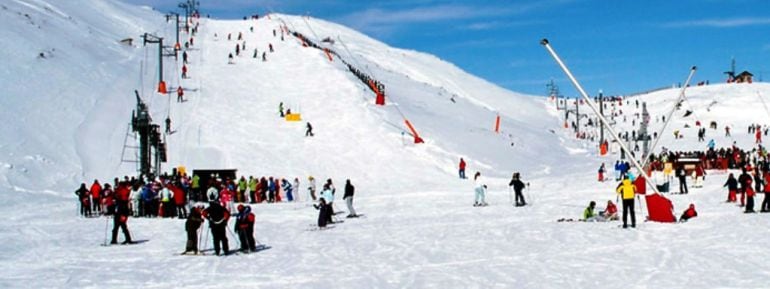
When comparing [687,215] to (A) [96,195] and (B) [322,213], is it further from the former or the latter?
(A) [96,195]

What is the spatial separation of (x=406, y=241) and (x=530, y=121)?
2053 inches

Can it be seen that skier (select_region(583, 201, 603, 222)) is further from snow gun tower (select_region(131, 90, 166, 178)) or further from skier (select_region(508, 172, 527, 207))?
snow gun tower (select_region(131, 90, 166, 178))

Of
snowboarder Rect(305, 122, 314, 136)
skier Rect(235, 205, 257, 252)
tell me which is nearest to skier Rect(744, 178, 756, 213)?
skier Rect(235, 205, 257, 252)

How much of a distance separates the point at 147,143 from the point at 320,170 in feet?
22.0

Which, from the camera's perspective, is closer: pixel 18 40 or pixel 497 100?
pixel 18 40

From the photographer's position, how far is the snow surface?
1332cm

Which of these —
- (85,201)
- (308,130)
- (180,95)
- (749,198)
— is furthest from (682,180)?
(180,95)

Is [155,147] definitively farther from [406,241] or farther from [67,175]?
[406,241]

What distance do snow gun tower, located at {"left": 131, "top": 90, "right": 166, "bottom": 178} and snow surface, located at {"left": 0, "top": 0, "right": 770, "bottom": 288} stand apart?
3.14 feet

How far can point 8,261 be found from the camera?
14766mm

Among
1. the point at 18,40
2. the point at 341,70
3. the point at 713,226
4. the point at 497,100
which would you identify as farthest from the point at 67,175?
the point at 497,100

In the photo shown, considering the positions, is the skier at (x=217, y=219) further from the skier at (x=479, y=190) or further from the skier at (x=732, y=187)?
the skier at (x=732, y=187)

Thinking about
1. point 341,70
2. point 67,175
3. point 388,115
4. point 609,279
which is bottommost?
point 609,279

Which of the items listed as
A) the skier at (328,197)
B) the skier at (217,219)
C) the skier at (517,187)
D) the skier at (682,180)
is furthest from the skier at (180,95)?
the skier at (217,219)
